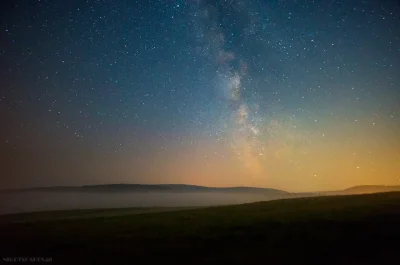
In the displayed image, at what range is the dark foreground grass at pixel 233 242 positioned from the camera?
15883 millimetres

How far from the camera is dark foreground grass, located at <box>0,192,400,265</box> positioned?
15.9m

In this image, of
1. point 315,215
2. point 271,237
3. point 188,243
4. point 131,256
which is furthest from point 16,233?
point 315,215

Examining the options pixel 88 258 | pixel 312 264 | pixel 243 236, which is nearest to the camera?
pixel 312 264

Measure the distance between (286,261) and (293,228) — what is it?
7653mm

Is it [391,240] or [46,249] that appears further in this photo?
[46,249]

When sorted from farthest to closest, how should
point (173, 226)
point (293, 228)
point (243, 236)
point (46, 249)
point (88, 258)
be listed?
point (173, 226) < point (293, 228) < point (243, 236) < point (46, 249) < point (88, 258)

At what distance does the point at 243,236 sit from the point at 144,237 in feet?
24.9

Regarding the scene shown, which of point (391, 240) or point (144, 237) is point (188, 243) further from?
point (391, 240)

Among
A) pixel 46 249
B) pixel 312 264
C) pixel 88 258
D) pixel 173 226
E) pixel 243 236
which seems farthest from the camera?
pixel 173 226

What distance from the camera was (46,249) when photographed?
19.4 meters

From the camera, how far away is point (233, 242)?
63.8ft

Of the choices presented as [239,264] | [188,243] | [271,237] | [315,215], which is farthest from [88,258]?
[315,215]

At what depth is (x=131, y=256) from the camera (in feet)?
56.2

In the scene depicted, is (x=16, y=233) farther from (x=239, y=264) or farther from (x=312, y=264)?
(x=312, y=264)
